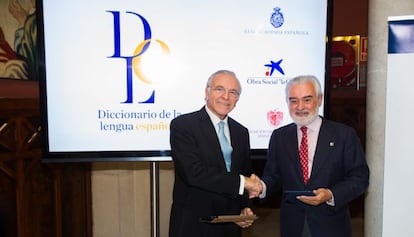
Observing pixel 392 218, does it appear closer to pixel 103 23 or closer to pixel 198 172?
pixel 198 172

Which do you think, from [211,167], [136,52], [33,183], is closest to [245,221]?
[211,167]

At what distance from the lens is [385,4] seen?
7.20ft

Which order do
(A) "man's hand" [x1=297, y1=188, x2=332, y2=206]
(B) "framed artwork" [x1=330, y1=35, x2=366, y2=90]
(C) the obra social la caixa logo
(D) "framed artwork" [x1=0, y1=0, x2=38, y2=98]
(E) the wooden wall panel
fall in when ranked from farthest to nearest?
(B) "framed artwork" [x1=330, y1=35, x2=366, y2=90] → (D) "framed artwork" [x1=0, y1=0, x2=38, y2=98] → (E) the wooden wall panel → (C) the obra social la caixa logo → (A) "man's hand" [x1=297, y1=188, x2=332, y2=206]

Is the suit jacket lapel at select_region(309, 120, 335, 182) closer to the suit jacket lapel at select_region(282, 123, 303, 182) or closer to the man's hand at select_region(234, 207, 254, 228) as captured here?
the suit jacket lapel at select_region(282, 123, 303, 182)

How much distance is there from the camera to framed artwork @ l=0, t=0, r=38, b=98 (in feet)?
8.82

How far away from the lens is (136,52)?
86.1 inches

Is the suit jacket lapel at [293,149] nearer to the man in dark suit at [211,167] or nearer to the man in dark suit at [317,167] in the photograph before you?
the man in dark suit at [317,167]

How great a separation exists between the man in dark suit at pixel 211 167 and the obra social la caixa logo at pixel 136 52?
1.57 feet

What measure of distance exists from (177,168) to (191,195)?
0.14m

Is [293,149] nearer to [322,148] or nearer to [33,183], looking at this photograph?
[322,148]

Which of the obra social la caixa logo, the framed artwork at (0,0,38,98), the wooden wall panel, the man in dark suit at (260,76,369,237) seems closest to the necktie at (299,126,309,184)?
the man in dark suit at (260,76,369,237)

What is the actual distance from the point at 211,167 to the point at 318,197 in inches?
18.0

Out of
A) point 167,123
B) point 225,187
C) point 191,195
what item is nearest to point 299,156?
point 225,187

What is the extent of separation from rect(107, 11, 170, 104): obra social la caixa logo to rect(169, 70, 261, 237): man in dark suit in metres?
0.48
